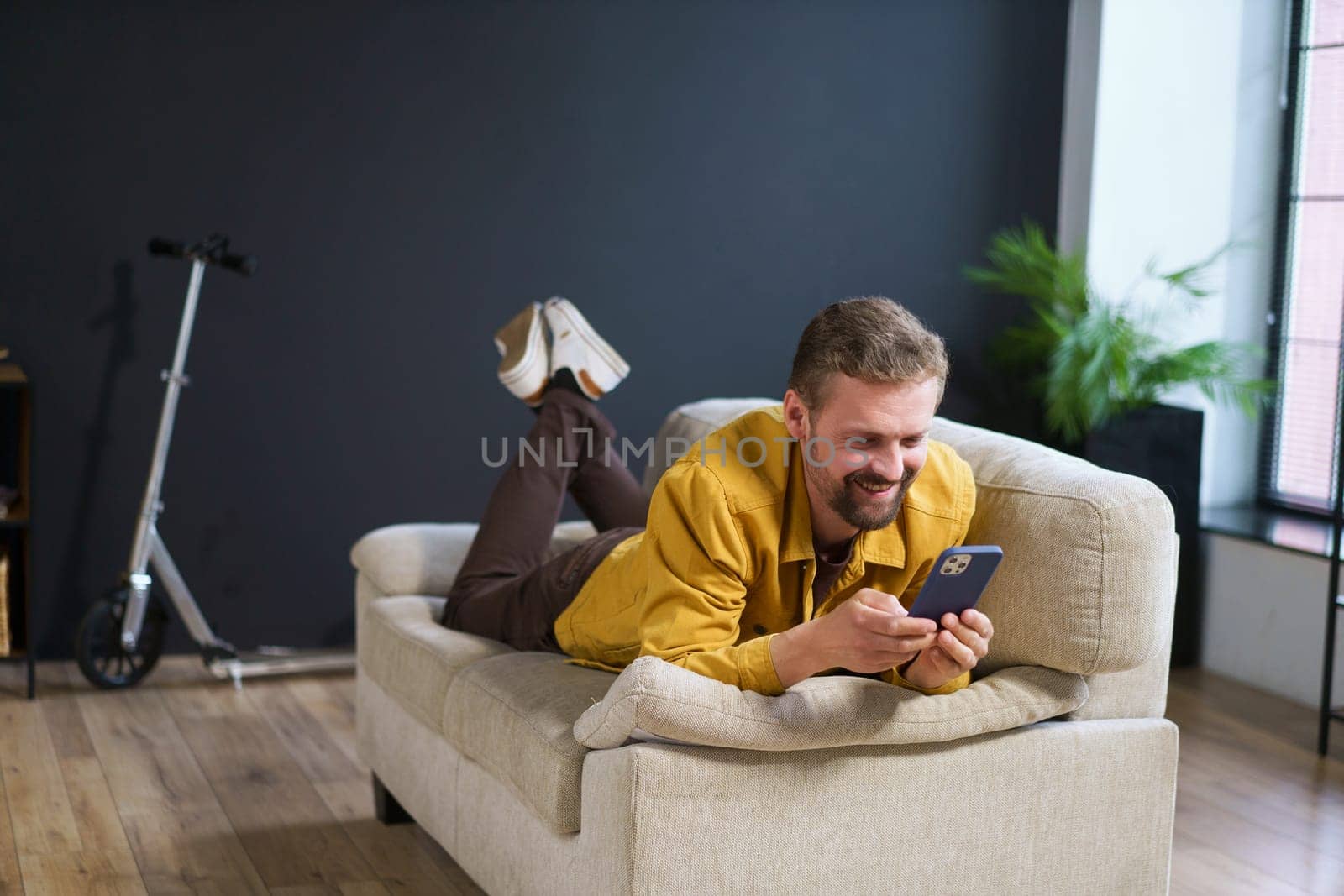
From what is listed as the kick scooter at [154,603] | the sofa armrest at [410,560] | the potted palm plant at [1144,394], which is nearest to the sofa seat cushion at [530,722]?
the sofa armrest at [410,560]

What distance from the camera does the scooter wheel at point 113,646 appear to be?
3.86 metres

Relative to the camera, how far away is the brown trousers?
2740 millimetres

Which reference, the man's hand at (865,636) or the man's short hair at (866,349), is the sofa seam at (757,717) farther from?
the man's short hair at (866,349)

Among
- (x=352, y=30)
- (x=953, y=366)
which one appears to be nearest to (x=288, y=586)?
(x=352, y=30)

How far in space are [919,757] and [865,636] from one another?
358 mm

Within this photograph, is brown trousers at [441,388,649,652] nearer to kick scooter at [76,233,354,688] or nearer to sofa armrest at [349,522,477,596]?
sofa armrest at [349,522,477,596]

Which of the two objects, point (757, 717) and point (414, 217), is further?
point (414, 217)

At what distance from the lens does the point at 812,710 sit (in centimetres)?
197

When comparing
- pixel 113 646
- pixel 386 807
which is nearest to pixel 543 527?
pixel 386 807

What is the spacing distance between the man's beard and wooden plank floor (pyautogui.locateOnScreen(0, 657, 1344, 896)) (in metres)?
1.19

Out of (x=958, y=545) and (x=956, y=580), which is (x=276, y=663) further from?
(x=956, y=580)

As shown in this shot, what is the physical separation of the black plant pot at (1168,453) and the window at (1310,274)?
0.50m

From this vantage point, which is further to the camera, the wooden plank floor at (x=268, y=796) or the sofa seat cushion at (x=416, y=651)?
the wooden plank floor at (x=268, y=796)
